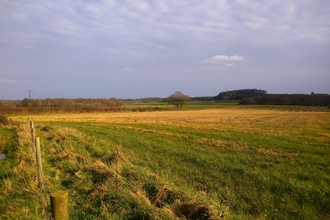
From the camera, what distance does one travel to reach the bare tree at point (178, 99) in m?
97.9

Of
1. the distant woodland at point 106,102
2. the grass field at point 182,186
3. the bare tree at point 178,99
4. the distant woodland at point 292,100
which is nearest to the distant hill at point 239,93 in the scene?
the distant woodland at point 292,100

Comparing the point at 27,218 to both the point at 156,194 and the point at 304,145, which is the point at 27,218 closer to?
the point at 156,194

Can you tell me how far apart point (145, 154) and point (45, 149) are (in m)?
4.83

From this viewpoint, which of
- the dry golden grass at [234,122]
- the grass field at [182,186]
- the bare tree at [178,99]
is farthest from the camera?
the bare tree at [178,99]

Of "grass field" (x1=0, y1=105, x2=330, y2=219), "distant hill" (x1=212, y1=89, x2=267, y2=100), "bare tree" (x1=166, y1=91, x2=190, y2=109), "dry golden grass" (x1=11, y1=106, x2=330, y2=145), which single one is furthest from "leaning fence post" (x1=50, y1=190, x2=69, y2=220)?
"distant hill" (x1=212, y1=89, x2=267, y2=100)

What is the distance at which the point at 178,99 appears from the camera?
98000 millimetres

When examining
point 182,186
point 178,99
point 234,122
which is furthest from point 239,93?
point 182,186

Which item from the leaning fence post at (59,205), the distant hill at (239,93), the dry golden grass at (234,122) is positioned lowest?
the dry golden grass at (234,122)

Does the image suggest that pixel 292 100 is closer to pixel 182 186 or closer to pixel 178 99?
pixel 178 99

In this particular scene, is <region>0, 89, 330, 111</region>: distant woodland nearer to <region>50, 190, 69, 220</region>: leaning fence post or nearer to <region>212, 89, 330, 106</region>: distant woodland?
<region>212, 89, 330, 106</region>: distant woodland

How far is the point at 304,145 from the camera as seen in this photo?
15.0m

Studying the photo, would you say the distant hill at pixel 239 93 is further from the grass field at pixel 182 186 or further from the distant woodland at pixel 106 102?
the grass field at pixel 182 186

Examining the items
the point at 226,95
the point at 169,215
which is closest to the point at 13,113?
the point at 169,215

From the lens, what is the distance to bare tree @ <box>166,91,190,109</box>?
9794 centimetres
